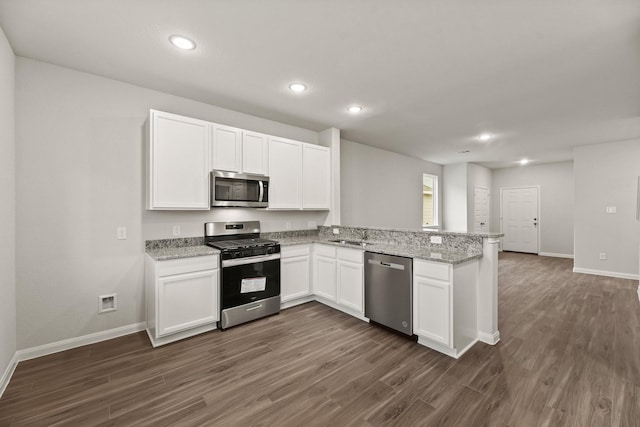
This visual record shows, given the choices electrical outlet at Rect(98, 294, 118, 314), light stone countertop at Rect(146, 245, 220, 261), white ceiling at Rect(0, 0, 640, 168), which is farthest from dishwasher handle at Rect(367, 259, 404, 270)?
electrical outlet at Rect(98, 294, 118, 314)

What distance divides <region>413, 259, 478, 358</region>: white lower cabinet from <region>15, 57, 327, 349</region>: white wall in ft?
9.25

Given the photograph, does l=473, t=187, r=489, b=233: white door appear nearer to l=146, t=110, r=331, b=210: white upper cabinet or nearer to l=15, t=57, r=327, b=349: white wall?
l=146, t=110, r=331, b=210: white upper cabinet

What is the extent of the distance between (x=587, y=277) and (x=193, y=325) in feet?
22.4

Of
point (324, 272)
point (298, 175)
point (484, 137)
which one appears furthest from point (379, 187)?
point (324, 272)

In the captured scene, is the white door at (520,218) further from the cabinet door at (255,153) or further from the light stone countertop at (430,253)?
the cabinet door at (255,153)

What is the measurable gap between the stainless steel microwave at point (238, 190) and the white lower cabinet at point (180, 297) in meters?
0.70

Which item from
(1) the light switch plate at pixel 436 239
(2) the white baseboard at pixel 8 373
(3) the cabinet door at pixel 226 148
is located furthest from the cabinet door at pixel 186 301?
(1) the light switch plate at pixel 436 239

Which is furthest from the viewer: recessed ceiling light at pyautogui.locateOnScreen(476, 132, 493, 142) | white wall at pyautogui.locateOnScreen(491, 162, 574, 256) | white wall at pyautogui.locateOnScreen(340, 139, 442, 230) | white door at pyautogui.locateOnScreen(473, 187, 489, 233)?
white door at pyautogui.locateOnScreen(473, 187, 489, 233)

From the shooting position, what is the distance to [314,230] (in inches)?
179

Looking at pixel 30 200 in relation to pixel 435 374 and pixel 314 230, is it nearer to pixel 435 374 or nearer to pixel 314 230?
pixel 314 230

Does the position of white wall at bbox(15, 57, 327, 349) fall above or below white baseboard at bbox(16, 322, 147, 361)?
above

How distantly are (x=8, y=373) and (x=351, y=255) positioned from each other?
312 cm

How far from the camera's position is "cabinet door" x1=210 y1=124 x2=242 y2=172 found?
Result: 3113mm

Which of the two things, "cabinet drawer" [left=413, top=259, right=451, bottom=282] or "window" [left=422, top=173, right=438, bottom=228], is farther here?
"window" [left=422, top=173, right=438, bottom=228]
